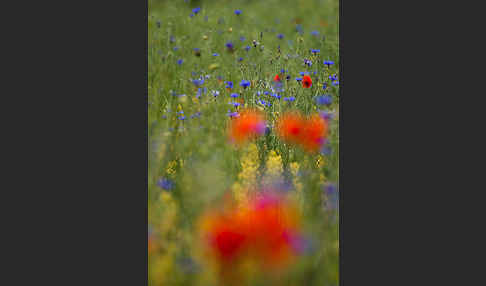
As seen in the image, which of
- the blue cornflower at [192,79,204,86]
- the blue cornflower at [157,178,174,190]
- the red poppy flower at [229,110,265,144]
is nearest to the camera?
the blue cornflower at [157,178,174,190]

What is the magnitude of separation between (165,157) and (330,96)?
102 cm

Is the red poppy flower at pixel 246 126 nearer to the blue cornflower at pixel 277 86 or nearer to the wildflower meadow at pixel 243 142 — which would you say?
the wildflower meadow at pixel 243 142

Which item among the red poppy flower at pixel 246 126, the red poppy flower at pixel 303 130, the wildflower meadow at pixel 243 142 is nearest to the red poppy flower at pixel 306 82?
the wildflower meadow at pixel 243 142

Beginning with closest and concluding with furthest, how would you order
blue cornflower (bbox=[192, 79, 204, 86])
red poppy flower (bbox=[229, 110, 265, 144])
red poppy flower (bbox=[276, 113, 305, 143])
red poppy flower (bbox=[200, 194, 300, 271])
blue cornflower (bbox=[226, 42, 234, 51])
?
red poppy flower (bbox=[200, 194, 300, 271]) < red poppy flower (bbox=[229, 110, 265, 144]) < red poppy flower (bbox=[276, 113, 305, 143]) < blue cornflower (bbox=[192, 79, 204, 86]) < blue cornflower (bbox=[226, 42, 234, 51])

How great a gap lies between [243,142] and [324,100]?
1.80 ft

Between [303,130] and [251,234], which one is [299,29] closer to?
[303,130]

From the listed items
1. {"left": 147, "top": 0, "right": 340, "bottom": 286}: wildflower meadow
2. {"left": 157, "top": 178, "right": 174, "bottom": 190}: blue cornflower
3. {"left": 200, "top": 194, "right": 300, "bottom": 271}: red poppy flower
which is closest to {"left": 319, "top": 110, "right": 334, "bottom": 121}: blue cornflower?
{"left": 147, "top": 0, "right": 340, "bottom": 286}: wildflower meadow

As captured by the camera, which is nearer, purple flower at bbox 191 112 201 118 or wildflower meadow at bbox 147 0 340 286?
wildflower meadow at bbox 147 0 340 286

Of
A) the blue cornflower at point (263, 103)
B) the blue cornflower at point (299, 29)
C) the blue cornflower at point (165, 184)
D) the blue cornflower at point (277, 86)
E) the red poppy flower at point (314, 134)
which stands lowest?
the blue cornflower at point (165, 184)

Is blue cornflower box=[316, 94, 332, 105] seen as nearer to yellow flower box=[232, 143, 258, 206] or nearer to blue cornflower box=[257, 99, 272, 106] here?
blue cornflower box=[257, 99, 272, 106]

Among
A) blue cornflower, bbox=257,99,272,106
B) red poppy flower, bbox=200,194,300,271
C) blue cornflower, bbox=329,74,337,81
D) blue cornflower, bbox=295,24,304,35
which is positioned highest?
blue cornflower, bbox=295,24,304,35

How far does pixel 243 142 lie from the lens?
3.08 m

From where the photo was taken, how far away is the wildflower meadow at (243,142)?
8.55 feet

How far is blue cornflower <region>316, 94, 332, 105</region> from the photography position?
3.23 m
